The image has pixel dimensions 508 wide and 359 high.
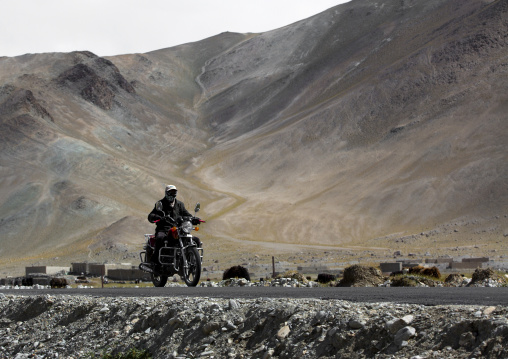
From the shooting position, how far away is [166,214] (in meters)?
13.7

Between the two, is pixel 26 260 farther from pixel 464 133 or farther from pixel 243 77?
pixel 243 77

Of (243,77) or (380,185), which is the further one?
(243,77)

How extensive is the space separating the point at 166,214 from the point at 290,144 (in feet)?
341

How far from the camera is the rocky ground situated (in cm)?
691

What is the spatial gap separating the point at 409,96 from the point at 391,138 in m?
11.8

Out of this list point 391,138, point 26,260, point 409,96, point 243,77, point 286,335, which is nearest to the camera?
point 286,335

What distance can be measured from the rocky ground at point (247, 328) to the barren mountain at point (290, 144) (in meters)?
54.2

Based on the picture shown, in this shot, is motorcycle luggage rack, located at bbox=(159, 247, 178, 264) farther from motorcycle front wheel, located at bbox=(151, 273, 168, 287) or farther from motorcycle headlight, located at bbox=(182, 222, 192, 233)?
motorcycle front wheel, located at bbox=(151, 273, 168, 287)

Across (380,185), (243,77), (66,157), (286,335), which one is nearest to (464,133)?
(380,185)

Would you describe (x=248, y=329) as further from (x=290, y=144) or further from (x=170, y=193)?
(x=290, y=144)

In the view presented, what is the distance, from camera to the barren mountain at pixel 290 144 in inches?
3327

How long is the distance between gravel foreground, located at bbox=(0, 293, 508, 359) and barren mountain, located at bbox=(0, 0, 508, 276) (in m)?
54.3

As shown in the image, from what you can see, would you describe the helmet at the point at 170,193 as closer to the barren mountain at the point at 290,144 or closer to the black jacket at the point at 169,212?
the black jacket at the point at 169,212

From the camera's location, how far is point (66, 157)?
109500 mm
